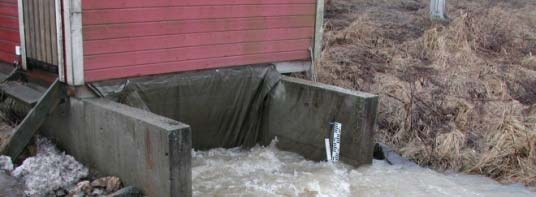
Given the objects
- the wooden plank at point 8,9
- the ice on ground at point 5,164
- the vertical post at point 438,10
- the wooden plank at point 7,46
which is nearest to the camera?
→ the ice on ground at point 5,164

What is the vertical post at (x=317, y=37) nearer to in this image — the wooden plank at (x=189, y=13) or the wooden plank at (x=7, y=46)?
the wooden plank at (x=189, y=13)

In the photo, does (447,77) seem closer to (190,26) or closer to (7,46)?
(190,26)

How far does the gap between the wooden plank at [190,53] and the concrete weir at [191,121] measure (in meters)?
0.20

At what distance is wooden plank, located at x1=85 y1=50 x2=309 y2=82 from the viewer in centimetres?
534

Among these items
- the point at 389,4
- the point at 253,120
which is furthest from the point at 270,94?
the point at 389,4

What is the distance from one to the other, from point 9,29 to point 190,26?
1.95 metres

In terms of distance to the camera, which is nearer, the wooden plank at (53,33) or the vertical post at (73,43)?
the vertical post at (73,43)

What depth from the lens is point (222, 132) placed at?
22.0ft

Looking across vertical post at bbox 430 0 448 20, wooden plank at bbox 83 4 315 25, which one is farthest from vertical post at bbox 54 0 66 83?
vertical post at bbox 430 0 448 20

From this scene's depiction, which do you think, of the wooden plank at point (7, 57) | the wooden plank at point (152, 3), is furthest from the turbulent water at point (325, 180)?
the wooden plank at point (7, 57)

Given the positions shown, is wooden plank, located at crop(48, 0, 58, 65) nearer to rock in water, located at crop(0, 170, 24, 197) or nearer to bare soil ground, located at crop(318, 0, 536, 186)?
rock in water, located at crop(0, 170, 24, 197)

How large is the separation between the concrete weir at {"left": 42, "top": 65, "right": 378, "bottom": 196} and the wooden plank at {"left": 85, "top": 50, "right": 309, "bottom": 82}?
0.24 ft

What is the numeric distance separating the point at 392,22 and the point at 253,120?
539 centimetres

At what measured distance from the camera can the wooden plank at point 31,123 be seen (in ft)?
16.4
